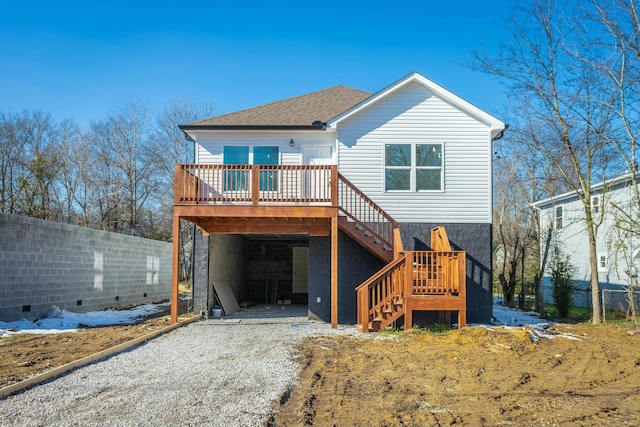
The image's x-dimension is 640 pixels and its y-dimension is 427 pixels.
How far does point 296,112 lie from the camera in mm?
14242

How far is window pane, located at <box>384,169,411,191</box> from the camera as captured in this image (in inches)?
493

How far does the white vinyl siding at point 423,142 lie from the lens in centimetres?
1241

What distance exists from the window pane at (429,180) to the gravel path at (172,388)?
5.54 meters

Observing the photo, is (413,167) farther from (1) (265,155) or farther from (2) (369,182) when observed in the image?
(1) (265,155)

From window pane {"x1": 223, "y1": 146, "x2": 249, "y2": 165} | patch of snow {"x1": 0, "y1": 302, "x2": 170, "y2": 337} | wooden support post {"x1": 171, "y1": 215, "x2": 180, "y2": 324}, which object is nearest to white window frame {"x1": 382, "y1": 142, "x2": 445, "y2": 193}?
window pane {"x1": 223, "y1": 146, "x2": 249, "y2": 165}

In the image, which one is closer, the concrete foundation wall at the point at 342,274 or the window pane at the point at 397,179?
the concrete foundation wall at the point at 342,274

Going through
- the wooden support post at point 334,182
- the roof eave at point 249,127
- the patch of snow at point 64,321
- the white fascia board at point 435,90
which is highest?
the white fascia board at point 435,90

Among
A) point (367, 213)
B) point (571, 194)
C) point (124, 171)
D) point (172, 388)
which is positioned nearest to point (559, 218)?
point (571, 194)

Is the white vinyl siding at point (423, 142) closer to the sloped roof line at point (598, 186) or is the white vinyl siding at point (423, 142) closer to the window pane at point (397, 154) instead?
the window pane at point (397, 154)

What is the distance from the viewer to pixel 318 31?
53.0 ft

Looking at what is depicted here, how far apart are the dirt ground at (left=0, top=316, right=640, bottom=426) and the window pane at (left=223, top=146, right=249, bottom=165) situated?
198 inches

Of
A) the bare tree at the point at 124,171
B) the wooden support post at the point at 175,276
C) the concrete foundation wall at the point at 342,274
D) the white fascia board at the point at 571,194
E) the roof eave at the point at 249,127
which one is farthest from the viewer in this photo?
the bare tree at the point at 124,171

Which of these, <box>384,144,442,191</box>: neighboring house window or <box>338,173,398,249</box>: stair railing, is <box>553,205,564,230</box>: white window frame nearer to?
<box>384,144,442,191</box>: neighboring house window

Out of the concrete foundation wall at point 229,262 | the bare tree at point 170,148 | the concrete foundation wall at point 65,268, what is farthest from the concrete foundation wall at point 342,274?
the bare tree at point 170,148
